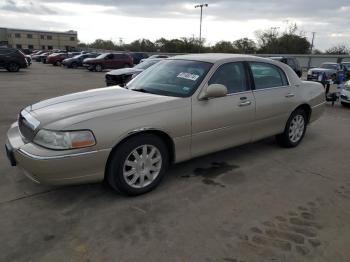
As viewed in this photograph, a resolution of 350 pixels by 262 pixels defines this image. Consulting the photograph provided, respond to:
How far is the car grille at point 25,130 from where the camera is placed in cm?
343

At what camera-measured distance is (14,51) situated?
71.0ft

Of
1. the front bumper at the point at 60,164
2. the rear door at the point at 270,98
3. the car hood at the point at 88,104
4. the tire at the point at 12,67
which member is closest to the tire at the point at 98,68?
the tire at the point at 12,67

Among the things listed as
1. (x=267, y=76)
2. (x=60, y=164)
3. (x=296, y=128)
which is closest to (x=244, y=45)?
(x=296, y=128)

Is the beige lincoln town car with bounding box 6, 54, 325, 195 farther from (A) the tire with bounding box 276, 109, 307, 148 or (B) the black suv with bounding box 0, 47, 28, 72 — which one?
(B) the black suv with bounding box 0, 47, 28, 72

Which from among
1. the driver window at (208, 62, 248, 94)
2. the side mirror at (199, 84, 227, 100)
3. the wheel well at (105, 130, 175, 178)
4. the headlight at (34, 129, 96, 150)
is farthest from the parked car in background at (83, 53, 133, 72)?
the headlight at (34, 129, 96, 150)

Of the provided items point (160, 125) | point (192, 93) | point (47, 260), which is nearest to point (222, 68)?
point (192, 93)

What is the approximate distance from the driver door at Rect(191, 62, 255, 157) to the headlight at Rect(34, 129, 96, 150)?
1320mm

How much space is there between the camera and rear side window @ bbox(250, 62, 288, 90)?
4801 millimetres

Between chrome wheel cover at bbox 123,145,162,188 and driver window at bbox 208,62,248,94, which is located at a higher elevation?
driver window at bbox 208,62,248,94

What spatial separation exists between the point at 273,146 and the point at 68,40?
10728 centimetres

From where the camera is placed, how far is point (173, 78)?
172 inches

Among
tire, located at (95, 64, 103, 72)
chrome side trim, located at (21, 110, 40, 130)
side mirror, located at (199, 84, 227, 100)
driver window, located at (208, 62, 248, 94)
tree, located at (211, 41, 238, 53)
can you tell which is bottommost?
tire, located at (95, 64, 103, 72)

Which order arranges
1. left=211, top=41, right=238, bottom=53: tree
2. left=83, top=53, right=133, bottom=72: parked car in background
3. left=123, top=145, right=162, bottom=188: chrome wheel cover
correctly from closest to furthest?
left=123, top=145, right=162, bottom=188: chrome wheel cover < left=83, top=53, right=133, bottom=72: parked car in background < left=211, top=41, right=238, bottom=53: tree

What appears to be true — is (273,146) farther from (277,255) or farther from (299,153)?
(277,255)
